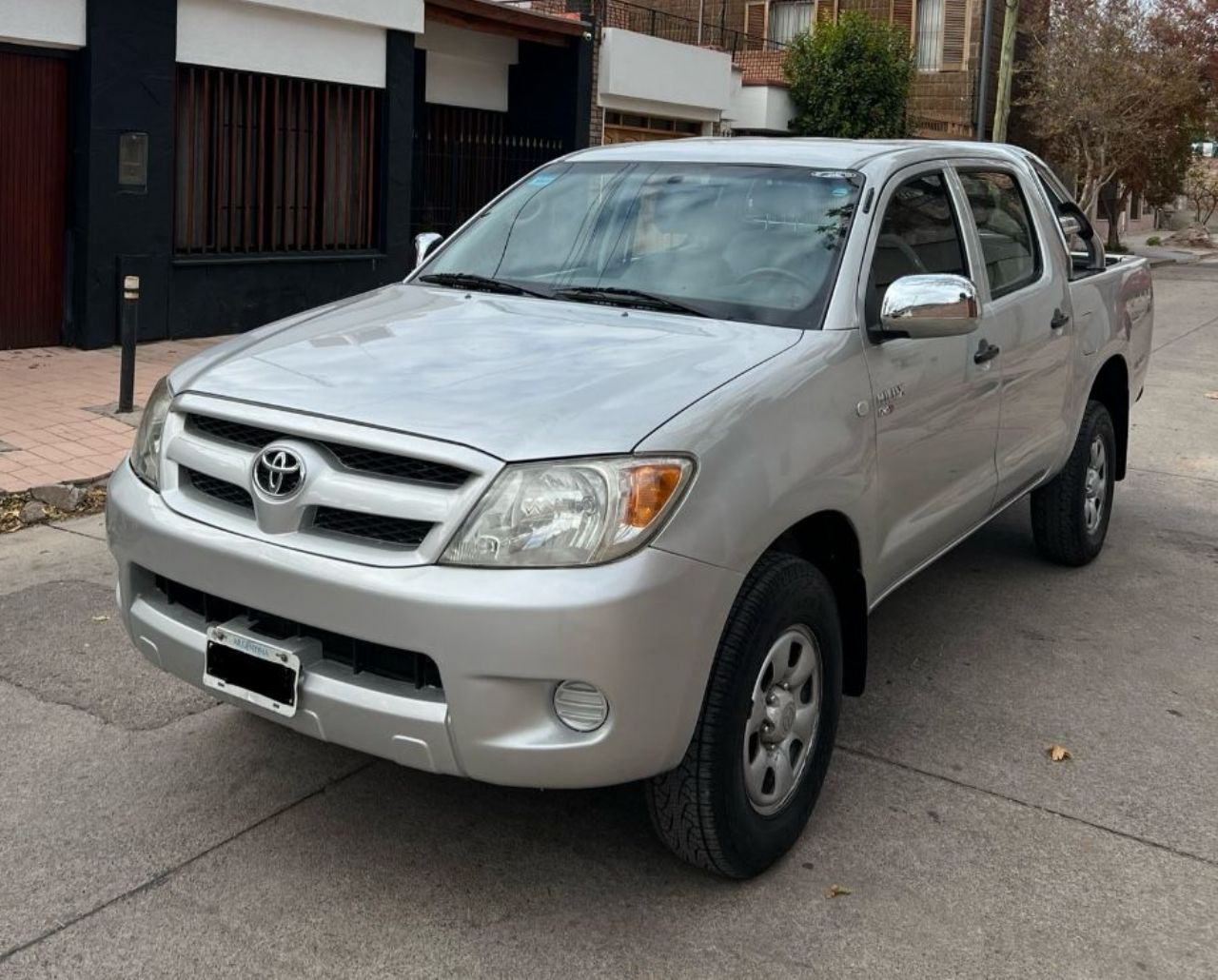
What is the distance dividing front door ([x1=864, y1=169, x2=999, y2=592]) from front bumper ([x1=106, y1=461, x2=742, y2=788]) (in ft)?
3.49

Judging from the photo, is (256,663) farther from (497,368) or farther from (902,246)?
(902,246)

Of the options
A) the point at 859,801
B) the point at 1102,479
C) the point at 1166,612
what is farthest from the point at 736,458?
the point at 1102,479

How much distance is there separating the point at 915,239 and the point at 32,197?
28.2 feet

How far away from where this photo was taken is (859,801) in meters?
3.91

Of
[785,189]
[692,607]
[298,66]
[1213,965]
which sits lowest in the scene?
[1213,965]

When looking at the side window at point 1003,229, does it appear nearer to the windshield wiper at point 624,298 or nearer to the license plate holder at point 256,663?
the windshield wiper at point 624,298

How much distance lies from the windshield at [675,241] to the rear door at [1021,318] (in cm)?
89

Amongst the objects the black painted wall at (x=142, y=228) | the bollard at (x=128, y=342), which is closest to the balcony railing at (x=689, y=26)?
the black painted wall at (x=142, y=228)

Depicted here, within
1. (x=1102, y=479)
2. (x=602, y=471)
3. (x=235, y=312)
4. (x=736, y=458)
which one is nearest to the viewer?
(x=602, y=471)

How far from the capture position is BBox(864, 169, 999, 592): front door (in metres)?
3.97

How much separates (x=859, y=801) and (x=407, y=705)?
1543 mm

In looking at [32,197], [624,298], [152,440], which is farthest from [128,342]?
[624,298]

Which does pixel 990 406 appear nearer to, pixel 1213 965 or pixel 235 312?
pixel 1213 965

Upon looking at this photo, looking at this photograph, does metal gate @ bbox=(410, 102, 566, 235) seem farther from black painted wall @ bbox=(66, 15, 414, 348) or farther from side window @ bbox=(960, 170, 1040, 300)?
side window @ bbox=(960, 170, 1040, 300)
